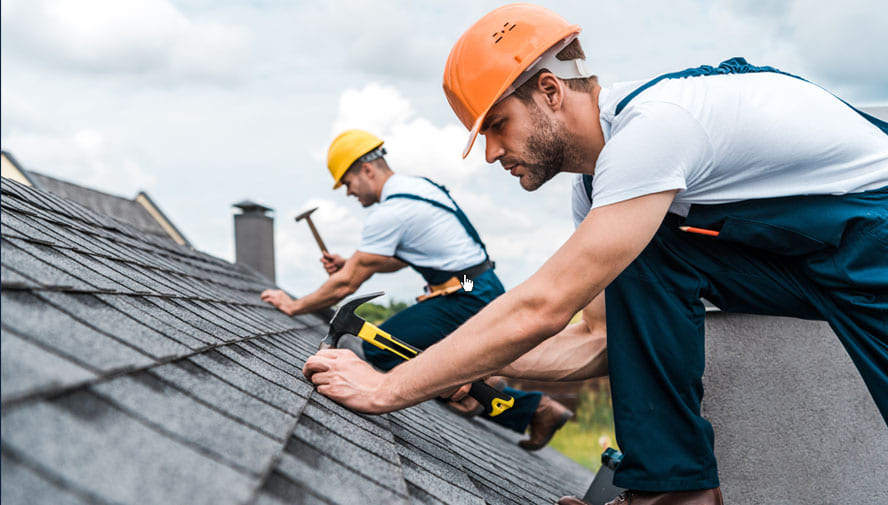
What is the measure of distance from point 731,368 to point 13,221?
3.01 metres

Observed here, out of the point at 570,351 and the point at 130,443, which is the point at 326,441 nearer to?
the point at 130,443

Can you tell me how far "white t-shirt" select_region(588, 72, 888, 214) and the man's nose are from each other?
14.4 inches

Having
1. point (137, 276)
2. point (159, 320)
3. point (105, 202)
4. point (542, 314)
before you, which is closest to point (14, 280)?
point (159, 320)

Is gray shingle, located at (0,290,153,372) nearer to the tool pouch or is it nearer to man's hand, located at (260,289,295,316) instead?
the tool pouch

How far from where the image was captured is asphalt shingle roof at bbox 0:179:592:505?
888 mm

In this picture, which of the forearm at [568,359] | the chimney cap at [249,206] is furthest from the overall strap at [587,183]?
the chimney cap at [249,206]

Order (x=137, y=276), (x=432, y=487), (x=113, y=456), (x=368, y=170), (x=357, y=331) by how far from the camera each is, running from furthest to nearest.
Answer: (x=368, y=170)
(x=357, y=331)
(x=137, y=276)
(x=432, y=487)
(x=113, y=456)

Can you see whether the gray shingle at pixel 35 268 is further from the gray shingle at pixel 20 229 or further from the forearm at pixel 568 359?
the forearm at pixel 568 359

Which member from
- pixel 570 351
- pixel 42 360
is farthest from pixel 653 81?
pixel 42 360

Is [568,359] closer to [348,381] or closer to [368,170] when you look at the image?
[348,381]

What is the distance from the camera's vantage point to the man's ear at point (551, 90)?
2.21m

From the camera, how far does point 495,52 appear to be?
7.32 ft

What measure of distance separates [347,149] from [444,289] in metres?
1.54

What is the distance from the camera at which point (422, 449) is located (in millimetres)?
2123
